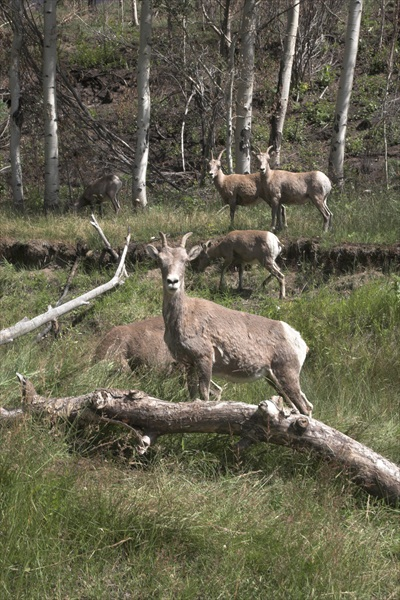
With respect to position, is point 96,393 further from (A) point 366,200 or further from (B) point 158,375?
(A) point 366,200

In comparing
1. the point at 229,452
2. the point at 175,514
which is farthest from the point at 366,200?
the point at 175,514

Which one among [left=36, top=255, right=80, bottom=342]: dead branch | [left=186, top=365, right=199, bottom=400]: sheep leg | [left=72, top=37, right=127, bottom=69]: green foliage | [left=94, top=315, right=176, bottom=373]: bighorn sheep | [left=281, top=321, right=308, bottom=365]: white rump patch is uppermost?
[left=72, top=37, right=127, bottom=69]: green foliage

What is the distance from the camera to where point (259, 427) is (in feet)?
21.3

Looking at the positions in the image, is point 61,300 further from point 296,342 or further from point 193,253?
point 296,342

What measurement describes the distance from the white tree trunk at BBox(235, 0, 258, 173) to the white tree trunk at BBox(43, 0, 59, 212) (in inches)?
160

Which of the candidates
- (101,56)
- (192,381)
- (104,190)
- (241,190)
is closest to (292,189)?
(241,190)

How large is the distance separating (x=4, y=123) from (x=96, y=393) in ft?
66.7

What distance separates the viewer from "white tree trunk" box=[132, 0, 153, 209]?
17003 millimetres

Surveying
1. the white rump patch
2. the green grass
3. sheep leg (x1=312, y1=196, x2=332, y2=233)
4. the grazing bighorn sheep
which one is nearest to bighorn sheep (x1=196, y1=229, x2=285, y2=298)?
sheep leg (x1=312, y1=196, x2=332, y2=233)

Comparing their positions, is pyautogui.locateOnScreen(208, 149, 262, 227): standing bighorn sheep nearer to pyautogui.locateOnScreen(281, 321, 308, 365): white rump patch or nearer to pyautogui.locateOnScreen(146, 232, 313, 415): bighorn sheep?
pyautogui.locateOnScreen(281, 321, 308, 365): white rump patch

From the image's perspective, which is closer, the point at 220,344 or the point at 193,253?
the point at 220,344

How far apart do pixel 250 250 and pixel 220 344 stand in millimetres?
5500

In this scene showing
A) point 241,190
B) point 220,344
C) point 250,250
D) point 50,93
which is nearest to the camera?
point 220,344

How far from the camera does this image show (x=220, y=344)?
8094 millimetres
